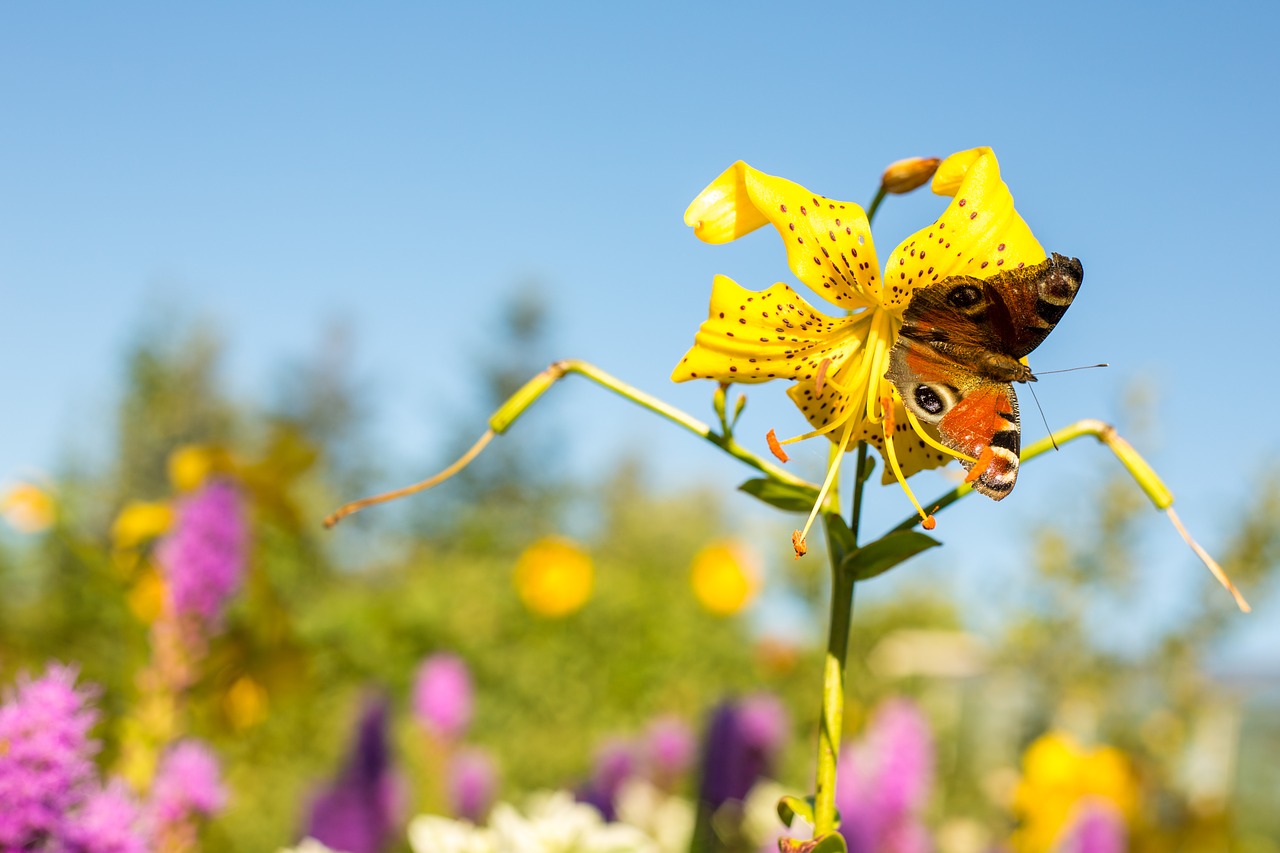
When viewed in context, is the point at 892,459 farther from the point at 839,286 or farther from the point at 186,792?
the point at 186,792

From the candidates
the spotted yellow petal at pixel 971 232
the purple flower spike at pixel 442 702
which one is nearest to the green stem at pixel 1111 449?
the spotted yellow petal at pixel 971 232

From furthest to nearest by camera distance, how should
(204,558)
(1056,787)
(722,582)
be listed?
1. (722,582)
2. (1056,787)
3. (204,558)

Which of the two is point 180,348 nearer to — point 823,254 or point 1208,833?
point 1208,833

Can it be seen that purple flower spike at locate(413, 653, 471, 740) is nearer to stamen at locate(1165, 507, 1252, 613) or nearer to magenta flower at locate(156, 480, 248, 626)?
magenta flower at locate(156, 480, 248, 626)

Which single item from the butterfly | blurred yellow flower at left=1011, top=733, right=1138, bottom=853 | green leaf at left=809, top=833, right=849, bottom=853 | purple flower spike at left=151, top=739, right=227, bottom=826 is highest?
purple flower spike at left=151, top=739, right=227, bottom=826

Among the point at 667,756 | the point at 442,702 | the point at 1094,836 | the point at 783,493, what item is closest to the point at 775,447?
the point at 783,493

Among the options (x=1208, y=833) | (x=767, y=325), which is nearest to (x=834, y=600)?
(x=767, y=325)

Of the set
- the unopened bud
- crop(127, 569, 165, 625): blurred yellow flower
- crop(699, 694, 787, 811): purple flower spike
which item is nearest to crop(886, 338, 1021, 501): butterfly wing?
the unopened bud
